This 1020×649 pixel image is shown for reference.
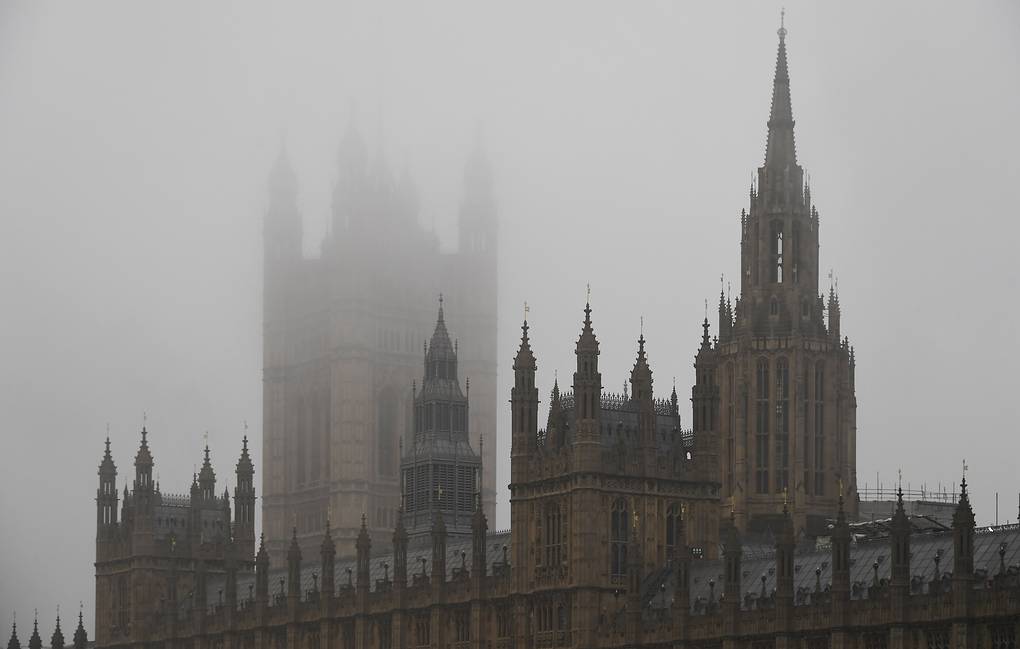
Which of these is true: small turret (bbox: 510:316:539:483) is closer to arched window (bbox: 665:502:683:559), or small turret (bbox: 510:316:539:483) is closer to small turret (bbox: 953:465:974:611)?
arched window (bbox: 665:502:683:559)

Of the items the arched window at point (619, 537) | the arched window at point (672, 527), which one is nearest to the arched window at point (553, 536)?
the arched window at point (619, 537)

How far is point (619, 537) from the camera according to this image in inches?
6909

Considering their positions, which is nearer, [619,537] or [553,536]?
[619,537]

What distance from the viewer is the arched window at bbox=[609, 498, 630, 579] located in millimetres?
174750

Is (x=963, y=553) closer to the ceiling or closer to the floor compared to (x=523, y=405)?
closer to the floor

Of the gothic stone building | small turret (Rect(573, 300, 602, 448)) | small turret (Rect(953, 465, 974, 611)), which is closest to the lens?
small turret (Rect(953, 465, 974, 611))

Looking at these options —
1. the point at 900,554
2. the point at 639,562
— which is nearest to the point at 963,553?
the point at 900,554

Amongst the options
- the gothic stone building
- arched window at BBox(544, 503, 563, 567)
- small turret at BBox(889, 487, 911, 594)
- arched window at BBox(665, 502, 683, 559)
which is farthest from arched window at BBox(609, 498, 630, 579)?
small turret at BBox(889, 487, 911, 594)

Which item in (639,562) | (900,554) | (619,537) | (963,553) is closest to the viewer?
(963,553)

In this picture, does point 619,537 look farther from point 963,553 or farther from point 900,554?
point 963,553

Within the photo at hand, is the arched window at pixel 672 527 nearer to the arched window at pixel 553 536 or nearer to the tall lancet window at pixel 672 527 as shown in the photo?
the tall lancet window at pixel 672 527

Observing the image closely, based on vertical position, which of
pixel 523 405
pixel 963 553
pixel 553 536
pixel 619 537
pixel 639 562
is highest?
pixel 523 405

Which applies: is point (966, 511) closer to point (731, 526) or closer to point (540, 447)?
point (731, 526)

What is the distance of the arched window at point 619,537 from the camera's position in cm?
17475
